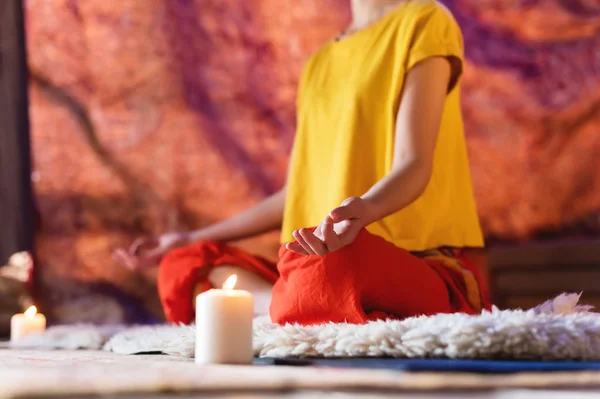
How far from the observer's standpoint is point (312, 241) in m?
1.04

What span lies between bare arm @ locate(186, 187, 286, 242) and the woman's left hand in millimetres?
751

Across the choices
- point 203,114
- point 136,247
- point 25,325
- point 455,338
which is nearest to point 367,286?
point 455,338

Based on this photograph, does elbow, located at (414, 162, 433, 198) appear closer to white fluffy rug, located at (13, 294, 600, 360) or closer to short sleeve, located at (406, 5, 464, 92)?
short sleeve, located at (406, 5, 464, 92)

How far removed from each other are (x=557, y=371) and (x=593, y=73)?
5.20 feet

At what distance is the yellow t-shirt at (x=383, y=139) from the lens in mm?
1461

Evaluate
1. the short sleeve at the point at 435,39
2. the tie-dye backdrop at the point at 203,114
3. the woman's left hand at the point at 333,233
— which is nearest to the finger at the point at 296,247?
the woman's left hand at the point at 333,233

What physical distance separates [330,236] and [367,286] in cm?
12

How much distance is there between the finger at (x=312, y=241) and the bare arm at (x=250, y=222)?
31.3 inches

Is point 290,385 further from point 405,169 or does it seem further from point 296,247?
point 405,169

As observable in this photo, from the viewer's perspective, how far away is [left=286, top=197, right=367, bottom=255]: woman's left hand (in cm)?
104

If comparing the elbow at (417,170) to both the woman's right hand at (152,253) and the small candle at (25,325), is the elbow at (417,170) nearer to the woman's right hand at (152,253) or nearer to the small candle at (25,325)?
the woman's right hand at (152,253)

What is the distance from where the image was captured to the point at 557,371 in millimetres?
772

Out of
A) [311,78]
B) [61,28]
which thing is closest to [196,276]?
[311,78]

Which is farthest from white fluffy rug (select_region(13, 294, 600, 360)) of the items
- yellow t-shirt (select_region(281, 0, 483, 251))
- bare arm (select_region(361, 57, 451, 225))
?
yellow t-shirt (select_region(281, 0, 483, 251))
